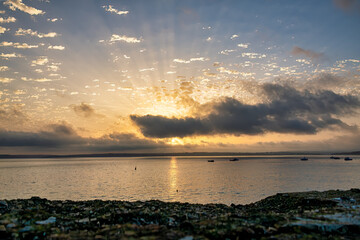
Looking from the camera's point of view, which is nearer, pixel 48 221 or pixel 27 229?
pixel 27 229

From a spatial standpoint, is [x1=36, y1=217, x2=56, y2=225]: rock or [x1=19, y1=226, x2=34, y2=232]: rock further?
[x1=36, y1=217, x2=56, y2=225]: rock

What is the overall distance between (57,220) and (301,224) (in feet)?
44.5

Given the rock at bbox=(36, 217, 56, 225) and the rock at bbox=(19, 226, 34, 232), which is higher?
the rock at bbox=(19, 226, 34, 232)

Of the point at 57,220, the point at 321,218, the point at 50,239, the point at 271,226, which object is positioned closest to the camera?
the point at 50,239

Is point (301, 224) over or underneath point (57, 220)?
over

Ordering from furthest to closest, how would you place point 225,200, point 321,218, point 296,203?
point 225,200 → point 296,203 → point 321,218

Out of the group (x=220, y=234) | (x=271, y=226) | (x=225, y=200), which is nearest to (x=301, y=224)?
(x=271, y=226)

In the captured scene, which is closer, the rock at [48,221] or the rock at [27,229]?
the rock at [27,229]

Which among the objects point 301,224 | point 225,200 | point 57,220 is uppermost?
point 301,224

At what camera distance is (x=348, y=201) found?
22.1 metres

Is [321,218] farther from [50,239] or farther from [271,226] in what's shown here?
[50,239]

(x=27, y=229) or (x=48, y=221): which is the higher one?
(x=27, y=229)

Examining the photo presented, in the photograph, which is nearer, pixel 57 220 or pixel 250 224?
pixel 250 224

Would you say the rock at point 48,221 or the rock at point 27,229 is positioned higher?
the rock at point 27,229
